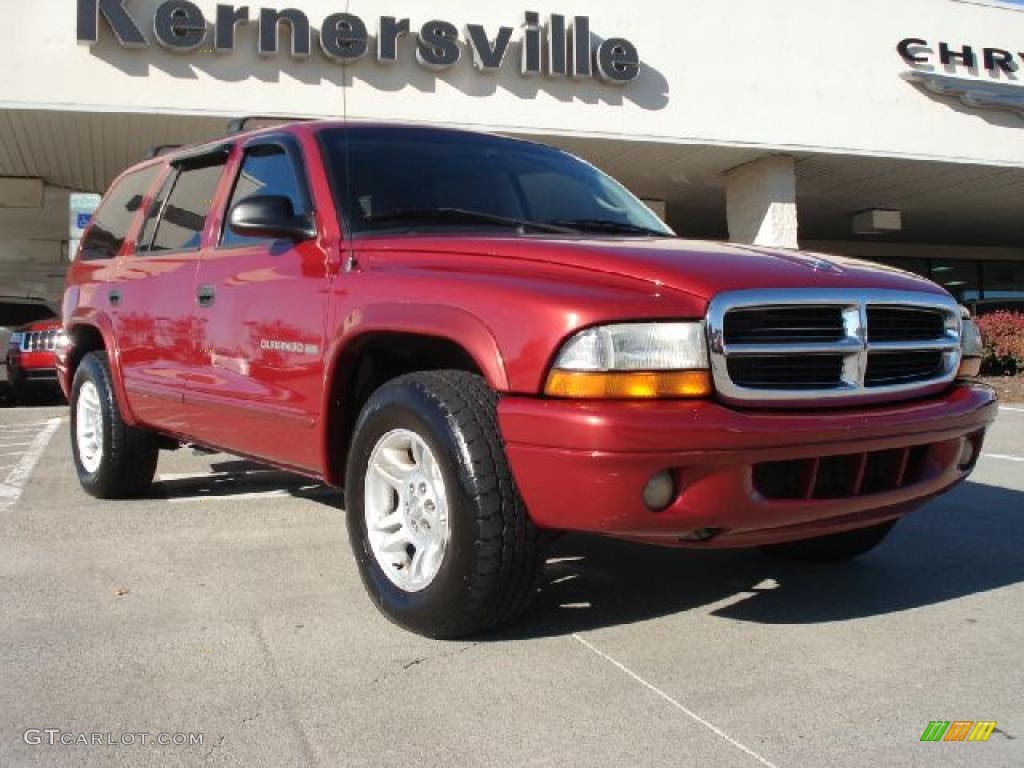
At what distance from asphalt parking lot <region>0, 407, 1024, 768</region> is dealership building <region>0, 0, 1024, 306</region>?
26.9ft

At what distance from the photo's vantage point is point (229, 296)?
4.23 metres

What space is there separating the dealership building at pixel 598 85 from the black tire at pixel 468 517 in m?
8.81

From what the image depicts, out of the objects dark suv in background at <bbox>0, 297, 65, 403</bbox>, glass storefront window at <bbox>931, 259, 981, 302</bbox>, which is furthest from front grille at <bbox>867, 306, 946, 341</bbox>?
glass storefront window at <bbox>931, 259, 981, 302</bbox>

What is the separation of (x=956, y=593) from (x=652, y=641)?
4.68 feet

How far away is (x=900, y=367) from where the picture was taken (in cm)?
342

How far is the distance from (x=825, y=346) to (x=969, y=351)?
1.02 m

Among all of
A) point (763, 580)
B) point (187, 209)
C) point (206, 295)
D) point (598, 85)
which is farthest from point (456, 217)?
point (598, 85)

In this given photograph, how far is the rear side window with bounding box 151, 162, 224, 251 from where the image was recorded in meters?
4.77

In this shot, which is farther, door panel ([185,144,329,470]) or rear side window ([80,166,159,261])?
rear side window ([80,166,159,261])

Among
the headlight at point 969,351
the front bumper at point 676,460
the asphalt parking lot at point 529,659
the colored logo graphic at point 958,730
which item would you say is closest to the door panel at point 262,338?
the asphalt parking lot at point 529,659

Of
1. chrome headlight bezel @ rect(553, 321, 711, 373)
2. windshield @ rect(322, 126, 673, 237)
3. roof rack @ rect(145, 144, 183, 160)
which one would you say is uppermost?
roof rack @ rect(145, 144, 183, 160)

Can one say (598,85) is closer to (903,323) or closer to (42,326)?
(42,326)

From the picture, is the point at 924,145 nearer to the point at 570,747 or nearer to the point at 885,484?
the point at 885,484

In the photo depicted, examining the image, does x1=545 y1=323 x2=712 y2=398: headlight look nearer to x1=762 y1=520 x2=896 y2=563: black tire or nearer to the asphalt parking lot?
the asphalt parking lot
